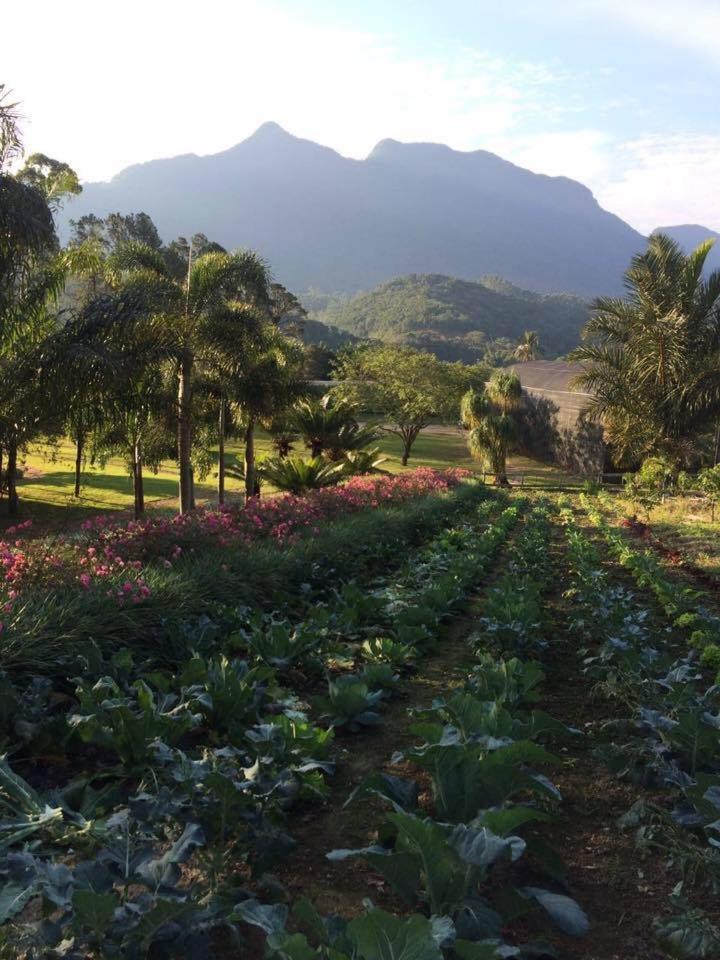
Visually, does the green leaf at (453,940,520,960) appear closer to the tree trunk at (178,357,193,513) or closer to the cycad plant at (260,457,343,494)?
the tree trunk at (178,357,193,513)

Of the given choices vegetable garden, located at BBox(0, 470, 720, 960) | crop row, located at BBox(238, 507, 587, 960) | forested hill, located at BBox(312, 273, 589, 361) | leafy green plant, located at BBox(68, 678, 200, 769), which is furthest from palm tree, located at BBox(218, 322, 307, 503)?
forested hill, located at BBox(312, 273, 589, 361)

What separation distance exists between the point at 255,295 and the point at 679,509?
1145 cm

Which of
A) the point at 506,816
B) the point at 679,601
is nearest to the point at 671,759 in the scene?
the point at 506,816

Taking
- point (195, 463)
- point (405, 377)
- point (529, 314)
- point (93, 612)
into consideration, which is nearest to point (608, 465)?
point (405, 377)

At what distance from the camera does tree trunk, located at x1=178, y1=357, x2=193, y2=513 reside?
1562 centimetres

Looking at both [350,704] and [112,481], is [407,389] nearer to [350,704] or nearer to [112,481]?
[112,481]

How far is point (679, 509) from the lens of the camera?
711 inches

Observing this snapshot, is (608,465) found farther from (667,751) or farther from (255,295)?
(667,751)

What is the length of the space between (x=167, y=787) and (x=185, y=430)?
1426 cm

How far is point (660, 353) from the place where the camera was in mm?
20453

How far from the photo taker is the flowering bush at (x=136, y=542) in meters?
5.57

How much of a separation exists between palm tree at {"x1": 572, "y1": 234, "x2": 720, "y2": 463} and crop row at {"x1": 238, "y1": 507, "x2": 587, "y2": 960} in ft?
58.9

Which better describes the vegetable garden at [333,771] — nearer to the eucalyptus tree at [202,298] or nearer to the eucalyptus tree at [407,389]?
the eucalyptus tree at [202,298]

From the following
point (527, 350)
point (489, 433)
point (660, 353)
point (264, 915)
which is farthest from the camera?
point (527, 350)
